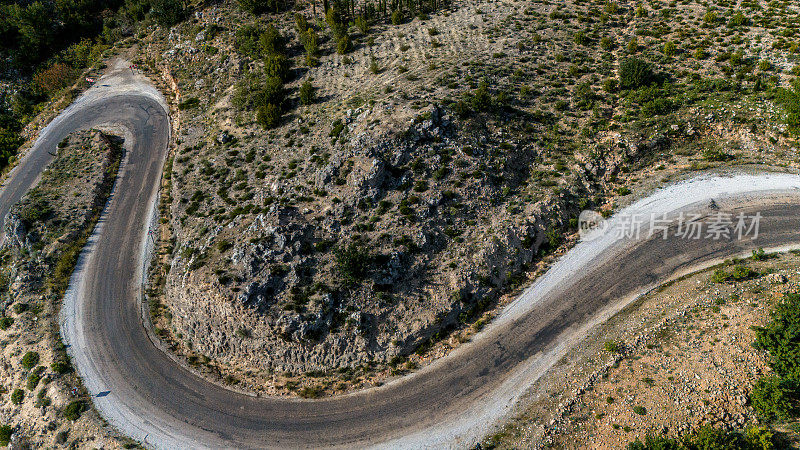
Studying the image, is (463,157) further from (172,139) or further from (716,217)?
(172,139)

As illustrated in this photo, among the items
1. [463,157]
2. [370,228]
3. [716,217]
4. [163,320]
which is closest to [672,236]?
[716,217]

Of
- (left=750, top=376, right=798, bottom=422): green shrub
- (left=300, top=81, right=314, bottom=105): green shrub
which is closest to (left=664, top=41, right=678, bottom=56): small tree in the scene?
(left=750, top=376, right=798, bottom=422): green shrub

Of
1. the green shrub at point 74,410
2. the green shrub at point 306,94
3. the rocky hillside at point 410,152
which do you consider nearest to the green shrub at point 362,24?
the rocky hillside at point 410,152

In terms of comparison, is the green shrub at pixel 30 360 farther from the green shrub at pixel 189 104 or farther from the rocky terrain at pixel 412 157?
the green shrub at pixel 189 104

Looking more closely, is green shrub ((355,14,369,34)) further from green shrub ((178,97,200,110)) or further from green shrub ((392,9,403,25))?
green shrub ((178,97,200,110))

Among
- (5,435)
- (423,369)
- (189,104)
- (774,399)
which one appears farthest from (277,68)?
(774,399)

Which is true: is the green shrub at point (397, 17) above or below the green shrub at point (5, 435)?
above

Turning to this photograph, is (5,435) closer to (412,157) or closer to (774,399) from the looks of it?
(412,157)
